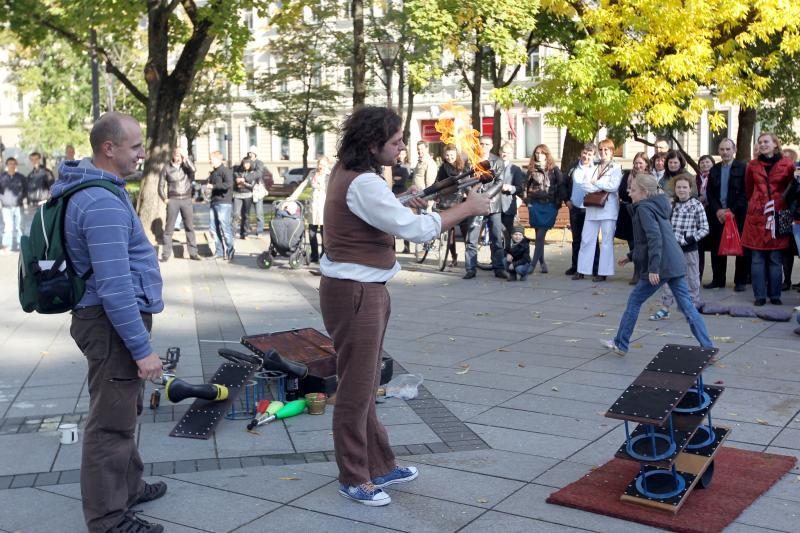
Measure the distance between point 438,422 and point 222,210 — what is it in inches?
438

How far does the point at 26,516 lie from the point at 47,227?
60.5 inches

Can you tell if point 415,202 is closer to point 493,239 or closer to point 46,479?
point 46,479

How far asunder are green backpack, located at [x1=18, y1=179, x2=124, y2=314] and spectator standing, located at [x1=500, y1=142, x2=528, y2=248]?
10317 mm

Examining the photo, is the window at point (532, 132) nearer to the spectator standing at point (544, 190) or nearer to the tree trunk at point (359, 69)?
the tree trunk at point (359, 69)

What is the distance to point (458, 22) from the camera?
2414cm

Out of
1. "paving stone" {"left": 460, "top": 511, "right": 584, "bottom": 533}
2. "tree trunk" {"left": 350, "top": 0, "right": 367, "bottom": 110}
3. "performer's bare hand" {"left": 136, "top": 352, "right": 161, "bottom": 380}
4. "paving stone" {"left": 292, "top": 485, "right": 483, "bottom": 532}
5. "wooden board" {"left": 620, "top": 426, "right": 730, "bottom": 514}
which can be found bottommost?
"paving stone" {"left": 292, "top": 485, "right": 483, "bottom": 532}

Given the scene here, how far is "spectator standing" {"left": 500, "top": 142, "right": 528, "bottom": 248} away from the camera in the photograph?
14422mm

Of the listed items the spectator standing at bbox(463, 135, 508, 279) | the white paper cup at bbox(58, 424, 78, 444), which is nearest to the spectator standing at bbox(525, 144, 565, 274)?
the spectator standing at bbox(463, 135, 508, 279)

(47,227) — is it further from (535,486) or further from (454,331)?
(454,331)

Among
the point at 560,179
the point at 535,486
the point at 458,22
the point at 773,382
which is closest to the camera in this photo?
the point at 535,486

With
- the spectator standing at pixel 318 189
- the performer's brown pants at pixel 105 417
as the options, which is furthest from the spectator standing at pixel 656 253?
the spectator standing at pixel 318 189

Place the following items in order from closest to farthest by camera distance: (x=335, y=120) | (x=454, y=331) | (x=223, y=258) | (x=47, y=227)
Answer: (x=47, y=227) < (x=454, y=331) < (x=223, y=258) < (x=335, y=120)

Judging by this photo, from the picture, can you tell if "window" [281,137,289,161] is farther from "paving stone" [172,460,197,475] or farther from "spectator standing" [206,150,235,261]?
"paving stone" [172,460,197,475]

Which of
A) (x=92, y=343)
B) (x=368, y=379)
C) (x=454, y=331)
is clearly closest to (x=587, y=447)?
(x=368, y=379)
